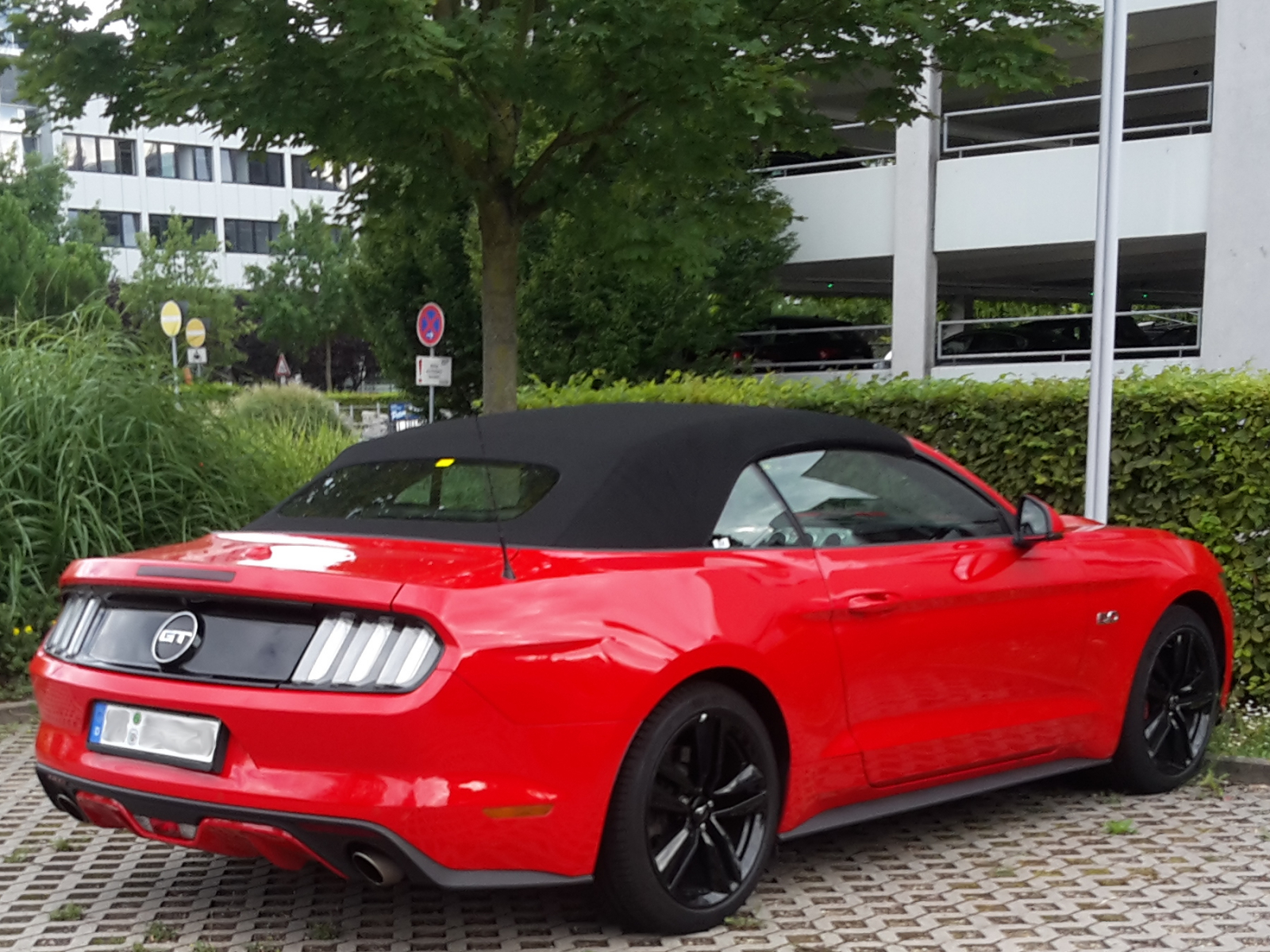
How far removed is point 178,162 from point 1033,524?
253 ft

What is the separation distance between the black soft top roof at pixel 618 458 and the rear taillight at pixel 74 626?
2.07ft

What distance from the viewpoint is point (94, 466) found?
8.95 meters

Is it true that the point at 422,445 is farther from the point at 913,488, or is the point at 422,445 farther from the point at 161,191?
the point at 161,191

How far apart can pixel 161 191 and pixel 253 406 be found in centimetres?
6922

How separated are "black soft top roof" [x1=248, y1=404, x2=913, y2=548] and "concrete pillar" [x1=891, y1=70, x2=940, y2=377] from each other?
1850 cm

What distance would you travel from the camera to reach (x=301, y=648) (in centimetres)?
401

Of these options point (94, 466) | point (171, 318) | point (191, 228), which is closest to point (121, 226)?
point (191, 228)

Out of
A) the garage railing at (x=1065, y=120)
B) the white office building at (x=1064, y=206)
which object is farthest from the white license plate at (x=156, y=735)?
the garage railing at (x=1065, y=120)

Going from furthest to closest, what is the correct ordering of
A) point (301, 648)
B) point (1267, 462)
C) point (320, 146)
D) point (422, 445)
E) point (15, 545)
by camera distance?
1. point (320, 146)
2. point (15, 545)
3. point (1267, 462)
4. point (422, 445)
5. point (301, 648)

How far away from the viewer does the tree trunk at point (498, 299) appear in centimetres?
1124

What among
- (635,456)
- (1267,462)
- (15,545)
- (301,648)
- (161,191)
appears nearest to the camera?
(301,648)

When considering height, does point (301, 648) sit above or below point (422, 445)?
below

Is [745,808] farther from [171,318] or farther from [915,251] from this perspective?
[171,318]

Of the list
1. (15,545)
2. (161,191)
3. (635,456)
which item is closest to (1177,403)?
(635,456)
